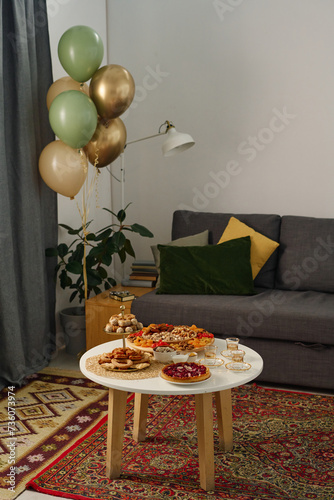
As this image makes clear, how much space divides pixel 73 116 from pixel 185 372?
1.53m

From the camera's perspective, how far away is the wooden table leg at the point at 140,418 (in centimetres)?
225

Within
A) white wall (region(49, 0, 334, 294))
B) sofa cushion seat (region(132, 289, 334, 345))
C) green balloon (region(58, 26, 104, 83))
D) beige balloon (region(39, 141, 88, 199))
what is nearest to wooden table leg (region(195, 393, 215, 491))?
sofa cushion seat (region(132, 289, 334, 345))

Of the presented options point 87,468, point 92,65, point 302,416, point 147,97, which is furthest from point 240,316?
point 147,97

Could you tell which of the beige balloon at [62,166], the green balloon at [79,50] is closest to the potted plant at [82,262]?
the beige balloon at [62,166]

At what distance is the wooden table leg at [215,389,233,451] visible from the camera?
86.1 inches

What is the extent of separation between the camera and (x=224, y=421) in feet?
7.18

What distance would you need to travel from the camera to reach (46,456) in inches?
84.9

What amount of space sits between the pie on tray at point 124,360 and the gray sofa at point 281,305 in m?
0.93

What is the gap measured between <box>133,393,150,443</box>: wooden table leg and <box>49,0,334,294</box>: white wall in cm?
177

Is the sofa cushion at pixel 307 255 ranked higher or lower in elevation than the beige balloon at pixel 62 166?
lower

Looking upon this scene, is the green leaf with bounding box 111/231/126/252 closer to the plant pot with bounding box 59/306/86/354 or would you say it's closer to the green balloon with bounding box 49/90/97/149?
the plant pot with bounding box 59/306/86/354

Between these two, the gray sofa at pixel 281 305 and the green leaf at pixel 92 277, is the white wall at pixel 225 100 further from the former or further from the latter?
the green leaf at pixel 92 277

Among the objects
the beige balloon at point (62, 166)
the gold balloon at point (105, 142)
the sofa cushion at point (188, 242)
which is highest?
the gold balloon at point (105, 142)

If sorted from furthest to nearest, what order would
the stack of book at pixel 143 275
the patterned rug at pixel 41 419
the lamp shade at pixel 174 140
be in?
the stack of book at pixel 143 275, the lamp shade at pixel 174 140, the patterned rug at pixel 41 419
